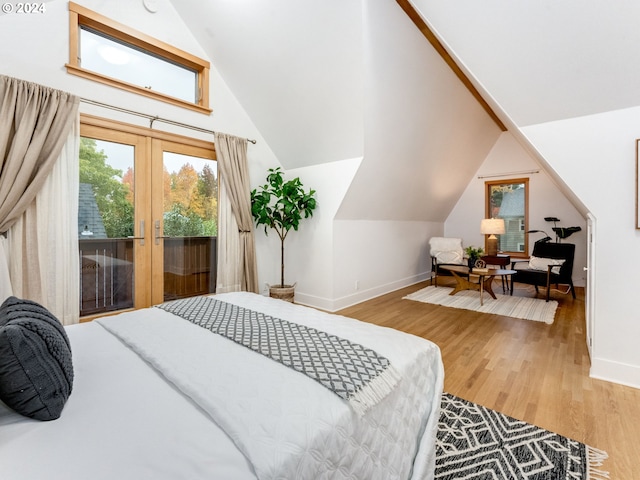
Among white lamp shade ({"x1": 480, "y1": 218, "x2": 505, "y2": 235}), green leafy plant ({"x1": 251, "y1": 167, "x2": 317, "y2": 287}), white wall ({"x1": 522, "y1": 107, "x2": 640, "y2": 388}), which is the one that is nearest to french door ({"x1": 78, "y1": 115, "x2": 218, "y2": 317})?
green leafy plant ({"x1": 251, "y1": 167, "x2": 317, "y2": 287})

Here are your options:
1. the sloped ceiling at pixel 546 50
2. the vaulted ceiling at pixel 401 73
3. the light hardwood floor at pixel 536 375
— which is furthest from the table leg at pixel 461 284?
the sloped ceiling at pixel 546 50

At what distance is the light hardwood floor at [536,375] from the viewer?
1.72m

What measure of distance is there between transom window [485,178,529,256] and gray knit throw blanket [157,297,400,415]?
6.29 metres

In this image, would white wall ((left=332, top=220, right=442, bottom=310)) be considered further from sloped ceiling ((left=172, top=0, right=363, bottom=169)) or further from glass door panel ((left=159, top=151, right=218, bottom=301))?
glass door panel ((left=159, top=151, right=218, bottom=301))

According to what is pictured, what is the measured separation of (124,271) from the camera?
3221mm

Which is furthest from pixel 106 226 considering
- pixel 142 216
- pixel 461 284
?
pixel 461 284

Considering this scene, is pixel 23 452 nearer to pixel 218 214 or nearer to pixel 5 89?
pixel 5 89

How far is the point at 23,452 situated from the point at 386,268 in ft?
15.8

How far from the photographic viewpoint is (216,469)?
72cm

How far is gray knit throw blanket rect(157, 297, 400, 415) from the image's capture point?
107cm

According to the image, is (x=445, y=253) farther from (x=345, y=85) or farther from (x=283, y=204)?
(x=345, y=85)

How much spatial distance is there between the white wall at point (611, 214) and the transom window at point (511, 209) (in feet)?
14.4

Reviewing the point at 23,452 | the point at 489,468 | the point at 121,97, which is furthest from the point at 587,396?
the point at 121,97

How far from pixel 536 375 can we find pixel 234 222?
11.5ft
